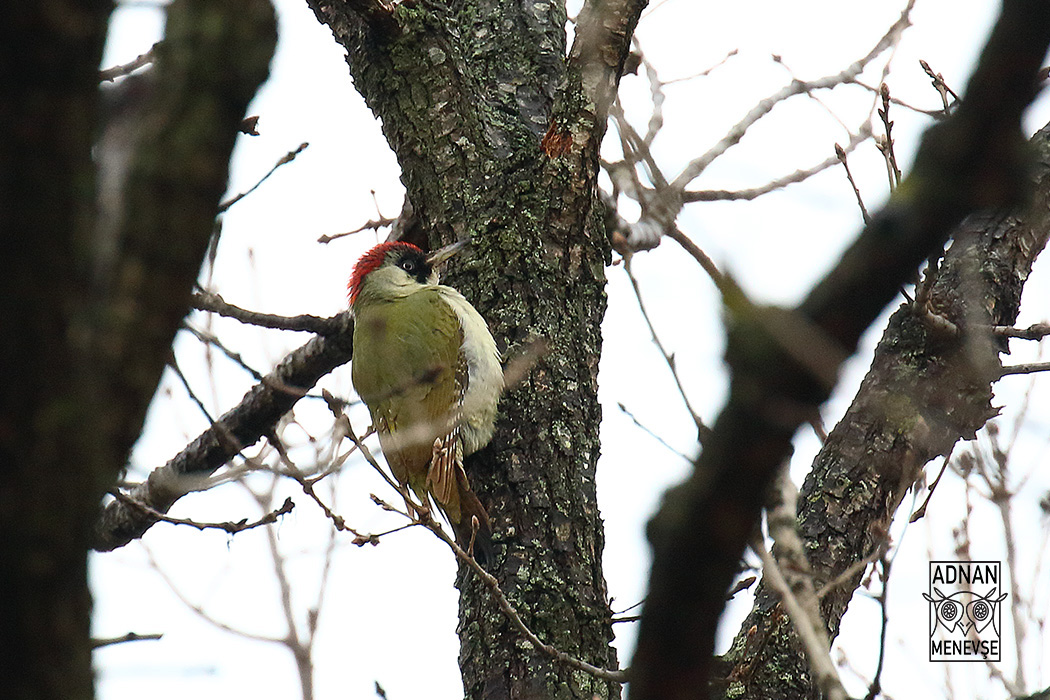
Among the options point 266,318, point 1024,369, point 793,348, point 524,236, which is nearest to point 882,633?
point 793,348

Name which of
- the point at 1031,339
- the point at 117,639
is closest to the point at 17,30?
the point at 117,639

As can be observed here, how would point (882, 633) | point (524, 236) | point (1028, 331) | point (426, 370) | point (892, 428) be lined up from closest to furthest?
point (882, 633), point (1028, 331), point (892, 428), point (524, 236), point (426, 370)

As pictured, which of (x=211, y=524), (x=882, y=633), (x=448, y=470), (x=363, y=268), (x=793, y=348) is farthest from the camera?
(x=363, y=268)

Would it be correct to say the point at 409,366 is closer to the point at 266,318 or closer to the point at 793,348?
the point at 266,318

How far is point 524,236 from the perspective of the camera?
3.60 m

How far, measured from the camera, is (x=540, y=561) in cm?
311

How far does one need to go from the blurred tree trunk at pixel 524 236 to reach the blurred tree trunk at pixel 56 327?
6.10 ft

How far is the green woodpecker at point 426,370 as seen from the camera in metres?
3.96

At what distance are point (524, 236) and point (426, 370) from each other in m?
0.90

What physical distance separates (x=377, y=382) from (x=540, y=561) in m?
2.19

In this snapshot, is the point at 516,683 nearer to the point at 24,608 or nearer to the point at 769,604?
the point at 769,604

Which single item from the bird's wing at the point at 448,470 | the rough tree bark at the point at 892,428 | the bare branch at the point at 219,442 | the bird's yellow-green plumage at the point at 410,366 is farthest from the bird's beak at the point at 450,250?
the rough tree bark at the point at 892,428

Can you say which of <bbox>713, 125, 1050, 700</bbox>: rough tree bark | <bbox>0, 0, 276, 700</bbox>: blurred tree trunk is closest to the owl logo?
<bbox>713, 125, 1050, 700</bbox>: rough tree bark

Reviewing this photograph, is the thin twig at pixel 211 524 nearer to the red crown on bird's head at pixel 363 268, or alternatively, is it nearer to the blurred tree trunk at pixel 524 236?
the blurred tree trunk at pixel 524 236
